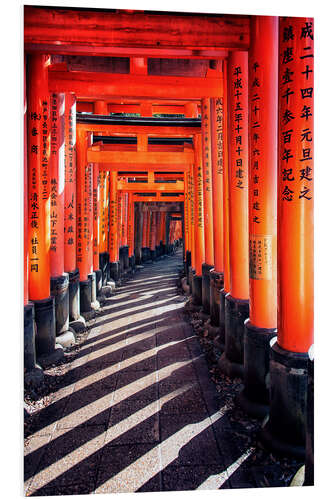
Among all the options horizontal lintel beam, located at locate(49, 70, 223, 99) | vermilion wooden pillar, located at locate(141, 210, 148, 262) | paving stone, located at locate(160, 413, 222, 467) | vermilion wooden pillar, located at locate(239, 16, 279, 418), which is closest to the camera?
paving stone, located at locate(160, 413, 222, 467)

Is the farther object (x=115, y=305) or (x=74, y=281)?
(x=115, y=305)

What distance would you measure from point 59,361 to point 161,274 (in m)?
9.40

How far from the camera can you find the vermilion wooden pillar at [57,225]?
492 centimetres

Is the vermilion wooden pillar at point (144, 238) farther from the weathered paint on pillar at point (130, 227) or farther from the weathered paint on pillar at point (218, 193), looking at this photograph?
the weathered paint on pillar at point (218, 193)

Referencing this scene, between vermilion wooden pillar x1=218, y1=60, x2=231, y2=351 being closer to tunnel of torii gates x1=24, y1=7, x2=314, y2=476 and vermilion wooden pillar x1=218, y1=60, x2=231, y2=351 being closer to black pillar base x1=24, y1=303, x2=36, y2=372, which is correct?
tunnel of torii gates x1=24, y1=7, x2=314, y2=476

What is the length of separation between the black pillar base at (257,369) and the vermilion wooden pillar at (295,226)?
20.5 inches

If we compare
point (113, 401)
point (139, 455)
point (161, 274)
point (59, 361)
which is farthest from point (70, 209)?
point (161, 274)

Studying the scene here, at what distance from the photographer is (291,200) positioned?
243 cm

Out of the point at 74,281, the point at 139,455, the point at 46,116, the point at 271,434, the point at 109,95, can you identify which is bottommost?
the point at 139,455

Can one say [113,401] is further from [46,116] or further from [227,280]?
[46,116]

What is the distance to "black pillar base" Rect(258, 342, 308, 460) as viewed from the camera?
241 centimetres

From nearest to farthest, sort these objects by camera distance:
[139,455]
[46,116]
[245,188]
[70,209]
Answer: [139,455], [245,188], [46,116], [70,209]

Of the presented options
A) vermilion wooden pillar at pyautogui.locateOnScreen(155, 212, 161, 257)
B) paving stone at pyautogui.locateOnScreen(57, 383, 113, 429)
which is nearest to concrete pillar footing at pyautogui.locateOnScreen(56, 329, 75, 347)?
paving stone at pyautogui.locateOnScreen(57, 383, 113, 429)

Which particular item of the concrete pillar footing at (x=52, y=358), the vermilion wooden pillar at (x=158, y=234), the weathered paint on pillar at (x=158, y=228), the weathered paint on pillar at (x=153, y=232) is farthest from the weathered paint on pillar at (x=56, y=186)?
the weathered paint on pillar at (x=158, y=228)
